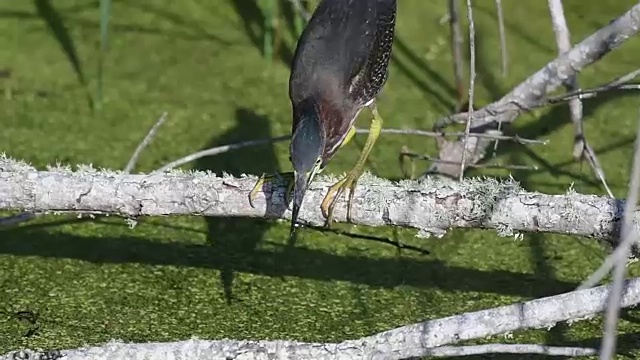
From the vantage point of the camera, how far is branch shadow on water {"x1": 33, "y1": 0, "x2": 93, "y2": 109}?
3279 mm

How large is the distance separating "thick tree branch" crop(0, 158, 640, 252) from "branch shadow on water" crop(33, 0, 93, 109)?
129 cm

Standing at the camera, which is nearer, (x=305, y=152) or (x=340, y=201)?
(x=340, y=201)

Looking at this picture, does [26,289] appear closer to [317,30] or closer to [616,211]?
[317,30]

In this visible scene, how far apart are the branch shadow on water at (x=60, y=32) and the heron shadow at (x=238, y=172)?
0.53 m

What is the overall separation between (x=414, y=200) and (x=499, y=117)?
753mm

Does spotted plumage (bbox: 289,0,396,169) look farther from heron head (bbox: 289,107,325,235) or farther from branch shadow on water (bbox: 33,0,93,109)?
branch shadow on water (bbox: 33,0,93,109)

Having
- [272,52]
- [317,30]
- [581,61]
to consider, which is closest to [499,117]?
[581,61]

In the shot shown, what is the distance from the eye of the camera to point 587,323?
223 cm

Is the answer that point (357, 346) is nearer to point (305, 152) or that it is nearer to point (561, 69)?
point (305, 152)

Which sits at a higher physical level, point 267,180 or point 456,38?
point 456,38

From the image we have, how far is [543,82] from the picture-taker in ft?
8.20

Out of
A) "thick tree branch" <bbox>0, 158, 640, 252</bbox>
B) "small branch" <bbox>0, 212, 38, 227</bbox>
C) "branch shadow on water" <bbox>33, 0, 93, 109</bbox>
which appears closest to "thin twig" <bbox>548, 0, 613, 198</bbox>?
"thick tree branch" <bbox>0, 158, 640, 252</bbox>

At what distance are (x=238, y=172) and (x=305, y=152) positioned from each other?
0.83 m

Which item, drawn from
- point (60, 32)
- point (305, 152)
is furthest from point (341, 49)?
point (60, 32)
